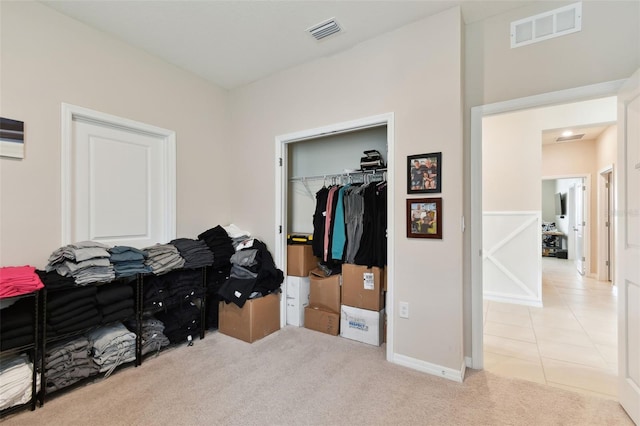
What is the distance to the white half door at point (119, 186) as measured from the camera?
235 centimetres

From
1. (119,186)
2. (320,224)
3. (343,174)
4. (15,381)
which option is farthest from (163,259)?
(343,174)

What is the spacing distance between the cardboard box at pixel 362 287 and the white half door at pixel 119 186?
1.93 m

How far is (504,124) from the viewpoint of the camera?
425 centimetres

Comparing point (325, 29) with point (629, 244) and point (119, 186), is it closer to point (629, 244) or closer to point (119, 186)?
point (119, 186)

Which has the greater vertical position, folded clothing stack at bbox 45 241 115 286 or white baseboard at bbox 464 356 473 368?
folded clothing stack at bbox 45 241 115 286

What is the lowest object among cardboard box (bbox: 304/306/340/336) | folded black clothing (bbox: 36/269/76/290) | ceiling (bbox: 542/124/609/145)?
cardboard box (bbox: 304/306/340/336)

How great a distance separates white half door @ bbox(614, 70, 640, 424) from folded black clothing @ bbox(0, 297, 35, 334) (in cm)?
378

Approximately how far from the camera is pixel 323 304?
10.2 feet

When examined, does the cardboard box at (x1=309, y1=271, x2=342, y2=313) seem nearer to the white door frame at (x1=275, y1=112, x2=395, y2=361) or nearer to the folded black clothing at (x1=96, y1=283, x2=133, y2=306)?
the white door frame at (x1=275, y1=112, x2=395, y2=361)

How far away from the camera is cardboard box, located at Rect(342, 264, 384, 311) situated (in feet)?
8.96

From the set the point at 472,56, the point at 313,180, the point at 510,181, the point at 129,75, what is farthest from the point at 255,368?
the point at 510,181

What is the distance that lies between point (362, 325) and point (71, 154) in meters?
2.99

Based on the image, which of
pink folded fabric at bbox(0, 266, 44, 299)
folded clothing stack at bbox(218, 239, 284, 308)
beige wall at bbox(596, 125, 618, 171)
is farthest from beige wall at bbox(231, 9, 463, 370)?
beige wall at bbox(596, 125, 618, 171)

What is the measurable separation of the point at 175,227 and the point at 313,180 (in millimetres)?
1757
